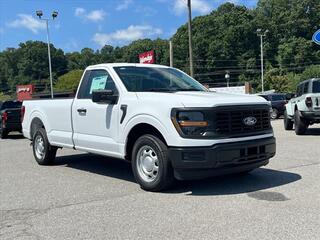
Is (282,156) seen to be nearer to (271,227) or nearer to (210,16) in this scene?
(271,227)

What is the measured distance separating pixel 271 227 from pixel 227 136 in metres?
1.92

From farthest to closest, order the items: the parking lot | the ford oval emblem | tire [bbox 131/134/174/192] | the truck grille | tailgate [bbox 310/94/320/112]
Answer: tailgate [bbox 310/94/320/112]
the ford oval emblem
tire [bbox 131/134/174/192]
the truck grille
the parking lot

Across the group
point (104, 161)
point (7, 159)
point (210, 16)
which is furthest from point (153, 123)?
point (210, 16)

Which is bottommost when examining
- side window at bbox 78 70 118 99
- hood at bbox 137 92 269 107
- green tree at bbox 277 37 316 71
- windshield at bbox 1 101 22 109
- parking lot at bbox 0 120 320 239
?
parking lot at bbox 0 120 320 239

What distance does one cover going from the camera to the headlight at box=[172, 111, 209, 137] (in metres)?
6.74

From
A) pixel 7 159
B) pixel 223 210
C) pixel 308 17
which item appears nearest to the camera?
pixel 223 210

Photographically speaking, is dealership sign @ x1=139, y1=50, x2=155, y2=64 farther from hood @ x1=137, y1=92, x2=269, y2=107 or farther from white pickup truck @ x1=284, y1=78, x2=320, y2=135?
hood @ x1=137, y1=92, x2=269, y2=107

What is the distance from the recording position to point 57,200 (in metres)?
6.88

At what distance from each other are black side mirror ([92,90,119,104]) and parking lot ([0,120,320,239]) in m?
1.39

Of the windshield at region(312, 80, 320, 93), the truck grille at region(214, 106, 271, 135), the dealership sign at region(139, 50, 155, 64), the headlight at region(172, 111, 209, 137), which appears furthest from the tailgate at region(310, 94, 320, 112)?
the dealership sign at region(139, 50, 155, 64)

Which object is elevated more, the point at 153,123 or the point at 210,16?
the point at 210,16

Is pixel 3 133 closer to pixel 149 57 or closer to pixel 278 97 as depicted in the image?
pixel 149 57

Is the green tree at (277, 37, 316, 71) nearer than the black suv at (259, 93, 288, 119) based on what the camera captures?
No

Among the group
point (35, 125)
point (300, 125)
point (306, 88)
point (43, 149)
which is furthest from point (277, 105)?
point (43, 149)
